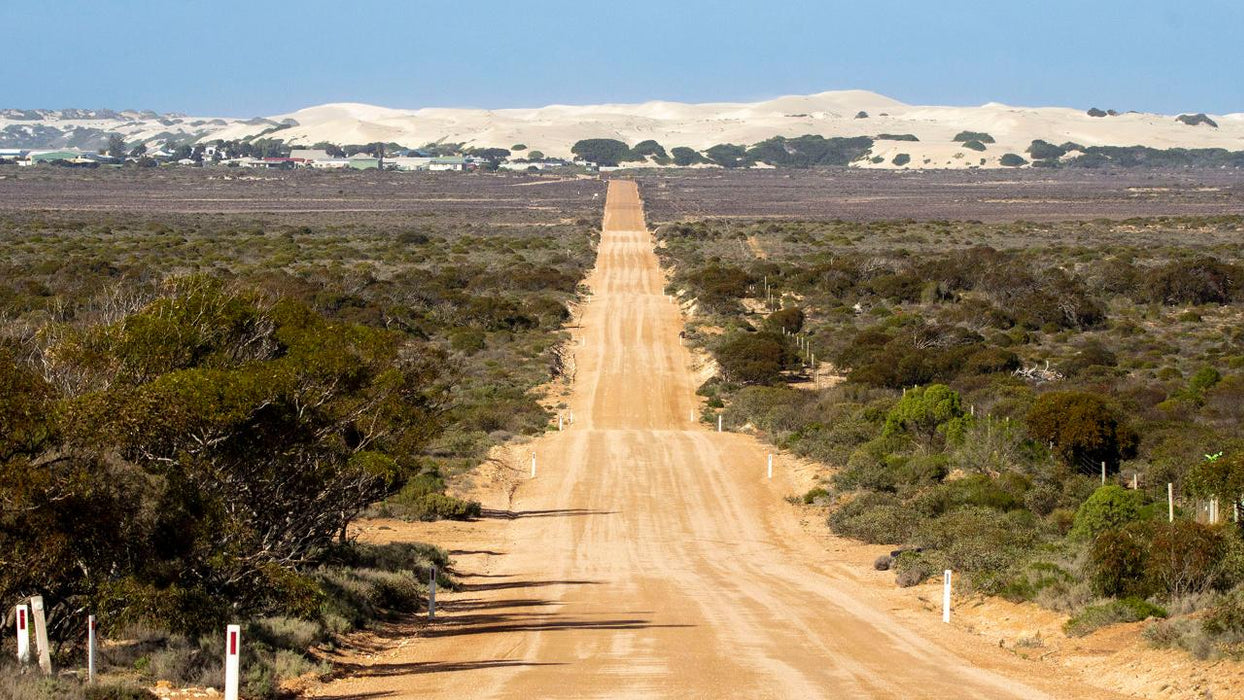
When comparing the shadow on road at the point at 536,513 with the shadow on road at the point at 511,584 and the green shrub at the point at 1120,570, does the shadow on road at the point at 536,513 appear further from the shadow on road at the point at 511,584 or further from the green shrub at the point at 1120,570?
the green shrub at the point at 1120,570

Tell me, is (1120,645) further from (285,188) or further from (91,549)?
(285,188)

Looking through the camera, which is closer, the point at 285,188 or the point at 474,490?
the point at 474,490

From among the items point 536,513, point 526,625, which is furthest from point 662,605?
point 536,513

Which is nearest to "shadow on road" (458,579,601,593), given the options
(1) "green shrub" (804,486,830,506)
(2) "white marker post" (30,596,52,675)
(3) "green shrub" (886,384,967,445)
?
(1) "green shrub" (804,486,830,506)

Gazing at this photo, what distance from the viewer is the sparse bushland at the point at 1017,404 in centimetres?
1552

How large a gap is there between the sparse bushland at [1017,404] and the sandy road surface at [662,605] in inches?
60.2

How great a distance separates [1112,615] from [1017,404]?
15.6 m

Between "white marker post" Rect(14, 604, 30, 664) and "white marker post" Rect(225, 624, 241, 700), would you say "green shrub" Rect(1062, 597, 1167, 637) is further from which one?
"white marker post" Rect(14, 604, 30, 664)

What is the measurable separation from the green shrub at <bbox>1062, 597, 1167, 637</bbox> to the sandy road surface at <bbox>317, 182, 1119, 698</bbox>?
109 cm

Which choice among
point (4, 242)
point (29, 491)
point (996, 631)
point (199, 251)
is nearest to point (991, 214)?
point (199, 251)

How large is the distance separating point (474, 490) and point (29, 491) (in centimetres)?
1758

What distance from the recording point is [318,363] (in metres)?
13.4

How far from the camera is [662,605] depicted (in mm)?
15859

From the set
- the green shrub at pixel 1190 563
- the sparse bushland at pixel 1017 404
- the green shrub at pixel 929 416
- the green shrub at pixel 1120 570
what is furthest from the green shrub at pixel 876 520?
the green shrub at pixel 1190 563
